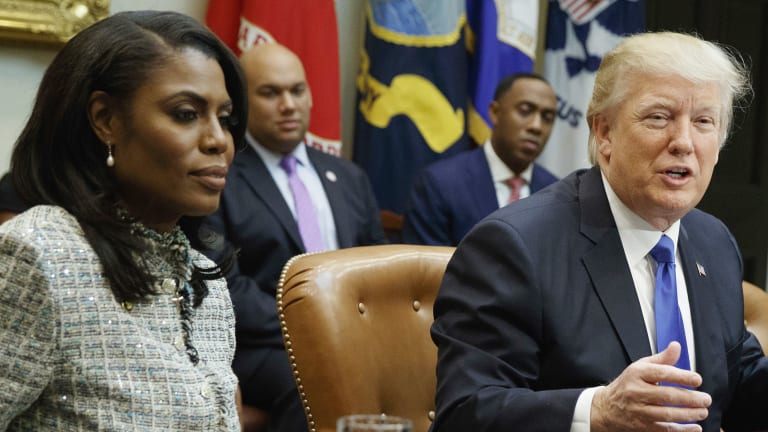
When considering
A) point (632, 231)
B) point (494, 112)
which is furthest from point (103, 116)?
point (494, 112)

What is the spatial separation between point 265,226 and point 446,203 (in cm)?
102

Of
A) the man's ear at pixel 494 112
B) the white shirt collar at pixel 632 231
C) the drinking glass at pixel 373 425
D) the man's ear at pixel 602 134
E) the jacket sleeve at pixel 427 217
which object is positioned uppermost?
the man's ear at pixel 602 134

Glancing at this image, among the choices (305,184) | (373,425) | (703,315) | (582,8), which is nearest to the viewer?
(373,425)

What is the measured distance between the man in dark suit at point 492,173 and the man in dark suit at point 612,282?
208 centimetres

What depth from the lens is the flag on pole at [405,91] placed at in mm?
4508

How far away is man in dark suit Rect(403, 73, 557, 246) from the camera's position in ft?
13.9

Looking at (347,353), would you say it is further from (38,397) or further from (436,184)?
(436,184)

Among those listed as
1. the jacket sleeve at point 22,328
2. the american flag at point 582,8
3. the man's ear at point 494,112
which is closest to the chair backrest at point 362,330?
the jacket sleeve at point 22,328

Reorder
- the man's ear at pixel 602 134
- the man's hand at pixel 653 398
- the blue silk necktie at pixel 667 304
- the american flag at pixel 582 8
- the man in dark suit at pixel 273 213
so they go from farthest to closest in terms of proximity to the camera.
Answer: the american flag at pixel 582 8, the man in dark suit at pixel 273 213, the man's ear at pixel 602 134, the blue silk necktie at pixel 667 304, the man's hand at pixel 653 398

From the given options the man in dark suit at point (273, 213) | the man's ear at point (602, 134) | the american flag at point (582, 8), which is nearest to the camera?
the man's ear at point (602, 134)

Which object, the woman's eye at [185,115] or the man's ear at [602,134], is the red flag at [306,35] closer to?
the man's ear at [602,134]

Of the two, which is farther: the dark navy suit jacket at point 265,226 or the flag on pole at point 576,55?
the flag on pole at point 576,55

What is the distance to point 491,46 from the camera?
15.6 feet

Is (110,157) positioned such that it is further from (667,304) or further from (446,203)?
(446,203)
